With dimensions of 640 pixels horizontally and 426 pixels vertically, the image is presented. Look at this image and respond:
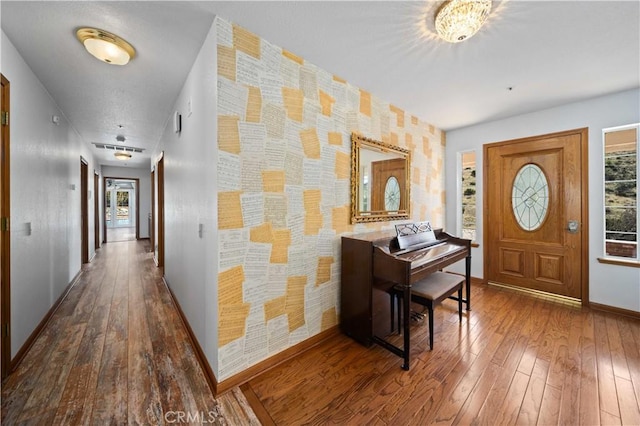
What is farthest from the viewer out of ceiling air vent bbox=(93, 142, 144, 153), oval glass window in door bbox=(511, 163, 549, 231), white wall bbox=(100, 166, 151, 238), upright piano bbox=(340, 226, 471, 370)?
white wall bbox=(100, 166, 151, 238)

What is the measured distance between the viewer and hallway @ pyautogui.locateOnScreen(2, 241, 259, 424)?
143 centimetres

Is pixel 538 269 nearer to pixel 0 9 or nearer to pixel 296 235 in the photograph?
pixel 296 235

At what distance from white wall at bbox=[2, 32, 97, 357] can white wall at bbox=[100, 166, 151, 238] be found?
4.84 metres

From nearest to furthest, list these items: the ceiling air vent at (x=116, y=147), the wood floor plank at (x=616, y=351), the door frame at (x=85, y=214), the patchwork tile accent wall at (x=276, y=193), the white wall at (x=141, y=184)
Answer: the patchwork tile accent wall at (x=276, y=193) → the wood floor plank at (x=616, y=351) → the door frame at (x=85, y=214) → the ceiling air vent at (x=116, y=147) → the white wall at (x=141, y=184)

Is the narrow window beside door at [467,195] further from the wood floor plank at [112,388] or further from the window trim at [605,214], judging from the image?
the wood floor plank at [112,388]

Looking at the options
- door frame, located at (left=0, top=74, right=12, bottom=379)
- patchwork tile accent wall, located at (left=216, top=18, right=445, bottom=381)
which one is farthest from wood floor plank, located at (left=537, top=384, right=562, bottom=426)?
door frame, located at (left=0, top=74, right=12, bottom=379)

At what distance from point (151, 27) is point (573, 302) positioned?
5.03 meters

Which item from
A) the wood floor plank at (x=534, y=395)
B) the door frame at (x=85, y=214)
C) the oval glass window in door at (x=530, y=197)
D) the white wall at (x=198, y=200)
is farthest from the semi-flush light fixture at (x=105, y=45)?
the oval glass window in door at (x=530, y=197)

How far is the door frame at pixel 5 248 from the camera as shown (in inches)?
66.2

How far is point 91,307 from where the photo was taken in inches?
112

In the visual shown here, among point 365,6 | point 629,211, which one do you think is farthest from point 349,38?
point 629,211

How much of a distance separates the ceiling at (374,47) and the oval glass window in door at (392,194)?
95cm

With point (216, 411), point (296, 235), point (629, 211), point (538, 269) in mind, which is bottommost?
point (216, 411)

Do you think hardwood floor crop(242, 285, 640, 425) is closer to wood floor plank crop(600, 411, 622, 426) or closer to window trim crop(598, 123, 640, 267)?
wood floor plank crop(600, 411, 622, 426)
